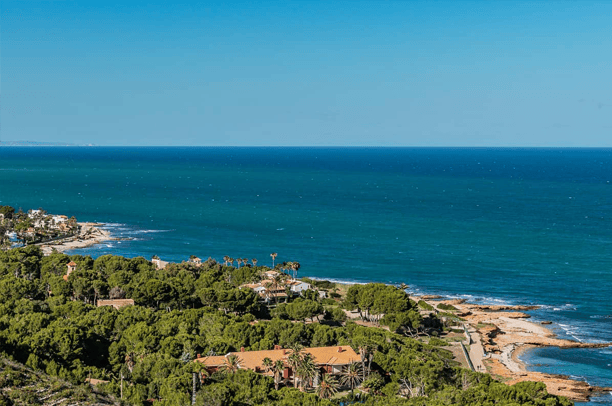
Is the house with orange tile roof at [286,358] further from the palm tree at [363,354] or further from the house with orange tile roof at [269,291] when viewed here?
the house with orange tile roof at [269,291]

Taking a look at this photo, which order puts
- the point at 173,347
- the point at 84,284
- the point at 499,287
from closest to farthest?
1. the point at 173,347
2. the point at 84,284
3. the point at 499,287

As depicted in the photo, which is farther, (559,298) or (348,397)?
(559,298)

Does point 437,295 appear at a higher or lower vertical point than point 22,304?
lower

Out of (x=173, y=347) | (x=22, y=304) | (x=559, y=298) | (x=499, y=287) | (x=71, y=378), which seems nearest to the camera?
(x=71, y=378)

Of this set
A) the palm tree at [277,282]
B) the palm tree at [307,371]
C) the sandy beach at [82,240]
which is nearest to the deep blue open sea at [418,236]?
the sandy beach at [82,240]

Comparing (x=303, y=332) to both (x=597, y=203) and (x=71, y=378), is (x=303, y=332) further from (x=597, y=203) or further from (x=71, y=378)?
(x=597, y=203)

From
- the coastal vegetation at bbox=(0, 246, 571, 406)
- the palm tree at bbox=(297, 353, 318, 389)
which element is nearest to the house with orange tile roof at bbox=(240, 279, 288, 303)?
the coastal vegetation at bbox=(0, 246, 571, 406)

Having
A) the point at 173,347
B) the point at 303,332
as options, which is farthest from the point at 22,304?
the point at 303,332
